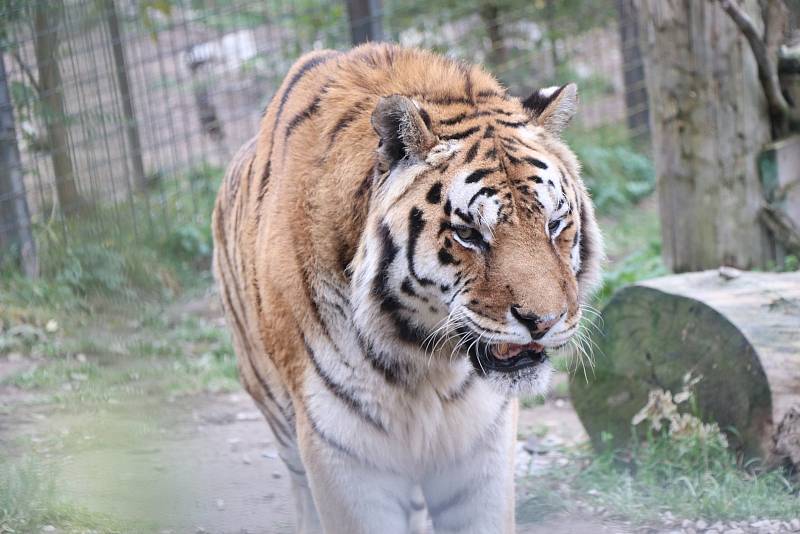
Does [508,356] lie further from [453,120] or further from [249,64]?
[249,64]

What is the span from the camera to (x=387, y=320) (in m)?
2.63

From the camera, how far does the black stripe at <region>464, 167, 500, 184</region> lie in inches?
97.4

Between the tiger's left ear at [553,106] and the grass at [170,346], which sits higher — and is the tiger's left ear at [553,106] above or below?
above

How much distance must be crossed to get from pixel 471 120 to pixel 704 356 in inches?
65.2

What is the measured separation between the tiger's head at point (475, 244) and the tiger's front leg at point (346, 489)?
0.33m

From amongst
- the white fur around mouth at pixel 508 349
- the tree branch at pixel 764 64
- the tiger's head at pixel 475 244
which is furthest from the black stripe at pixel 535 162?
the tree branch at pixel 764 64

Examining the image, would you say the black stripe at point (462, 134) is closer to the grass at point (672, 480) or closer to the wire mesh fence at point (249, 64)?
the wire mesh fence at point (249, 64)

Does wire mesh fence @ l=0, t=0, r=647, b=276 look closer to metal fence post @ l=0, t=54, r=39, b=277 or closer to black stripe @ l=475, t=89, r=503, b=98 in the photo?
metal fence post @ l=0, t=54, r=39, b=277

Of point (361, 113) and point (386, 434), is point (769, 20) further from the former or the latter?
point (386, 434)

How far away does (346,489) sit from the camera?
277cm

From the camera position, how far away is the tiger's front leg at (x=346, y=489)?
2768 millimetres

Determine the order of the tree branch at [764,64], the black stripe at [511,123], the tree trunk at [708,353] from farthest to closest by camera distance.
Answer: the tree branch at [764,64]
the tree trunk at [708,353]
the black stripe at [511,123]

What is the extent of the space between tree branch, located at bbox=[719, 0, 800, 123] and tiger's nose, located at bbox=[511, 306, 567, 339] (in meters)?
2.81

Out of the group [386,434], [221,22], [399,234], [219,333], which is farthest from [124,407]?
[221,22]
